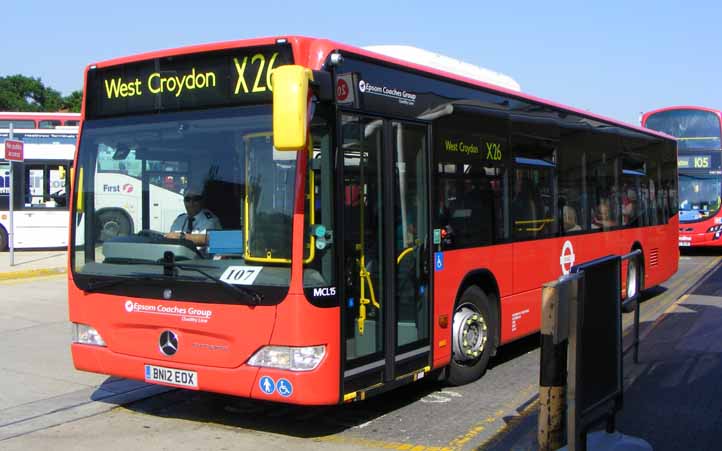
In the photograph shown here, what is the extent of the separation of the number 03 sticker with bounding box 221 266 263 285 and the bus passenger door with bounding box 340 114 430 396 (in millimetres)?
658

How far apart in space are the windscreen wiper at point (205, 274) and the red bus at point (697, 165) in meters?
20.5

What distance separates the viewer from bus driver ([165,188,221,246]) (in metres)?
5.73

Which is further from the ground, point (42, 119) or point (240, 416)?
point (42, 119)

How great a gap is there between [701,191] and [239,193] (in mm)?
21260

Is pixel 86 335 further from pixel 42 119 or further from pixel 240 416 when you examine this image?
pixel 42 119

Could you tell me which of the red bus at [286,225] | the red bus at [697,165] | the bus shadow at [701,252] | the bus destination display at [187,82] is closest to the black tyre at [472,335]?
the red bus at [286,225]

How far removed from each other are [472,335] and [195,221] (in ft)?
10.2

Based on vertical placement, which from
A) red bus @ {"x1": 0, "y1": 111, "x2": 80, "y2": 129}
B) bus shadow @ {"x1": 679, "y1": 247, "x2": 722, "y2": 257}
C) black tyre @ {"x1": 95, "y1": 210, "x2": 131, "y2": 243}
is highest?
red bus @ {"x1": 0, "y1": 111, "x2": 80, "y2": 129}

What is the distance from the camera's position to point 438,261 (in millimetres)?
6918

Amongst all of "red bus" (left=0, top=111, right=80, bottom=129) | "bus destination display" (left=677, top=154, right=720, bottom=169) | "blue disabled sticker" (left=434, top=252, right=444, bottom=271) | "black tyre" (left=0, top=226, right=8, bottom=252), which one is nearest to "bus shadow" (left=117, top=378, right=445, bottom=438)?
"blue disabled sticker" (left=434, top=252, right=444, bottom=271)

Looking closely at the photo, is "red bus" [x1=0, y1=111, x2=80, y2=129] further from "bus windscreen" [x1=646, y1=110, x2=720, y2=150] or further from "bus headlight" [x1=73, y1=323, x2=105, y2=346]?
"bus headlight" [x1=73, y1=323, x2=105, y2=346]

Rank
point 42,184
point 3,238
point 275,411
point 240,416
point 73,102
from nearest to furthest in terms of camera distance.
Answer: point 240,416 → point 275,411 → point 3,238 → point 42,184 → point 73,102

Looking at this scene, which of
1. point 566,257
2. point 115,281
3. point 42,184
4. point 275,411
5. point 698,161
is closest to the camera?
point 115,281

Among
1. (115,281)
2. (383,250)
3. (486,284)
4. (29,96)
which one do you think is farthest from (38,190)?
(29,96)
